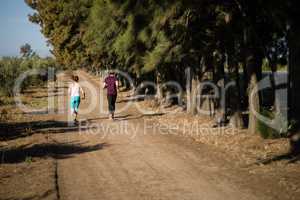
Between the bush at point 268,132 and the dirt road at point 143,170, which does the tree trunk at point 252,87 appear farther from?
the dirt road at point 143,170

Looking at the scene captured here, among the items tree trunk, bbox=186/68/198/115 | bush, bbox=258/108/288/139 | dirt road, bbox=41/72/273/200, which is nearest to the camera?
dirt road, bbox=41/72/273/200

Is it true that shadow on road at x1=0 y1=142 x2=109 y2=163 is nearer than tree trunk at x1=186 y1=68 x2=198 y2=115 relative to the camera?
Yes

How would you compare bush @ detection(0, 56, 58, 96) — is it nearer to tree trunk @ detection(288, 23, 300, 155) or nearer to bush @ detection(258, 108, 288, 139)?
bush @ detection(258, 108, 288, 139)

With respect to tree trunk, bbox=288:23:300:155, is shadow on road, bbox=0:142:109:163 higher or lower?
lower

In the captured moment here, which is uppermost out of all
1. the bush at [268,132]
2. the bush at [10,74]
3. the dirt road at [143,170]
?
the bush at [10,74]

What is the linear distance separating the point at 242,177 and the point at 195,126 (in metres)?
7.13

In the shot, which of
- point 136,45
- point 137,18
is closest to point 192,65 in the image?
point 136,45

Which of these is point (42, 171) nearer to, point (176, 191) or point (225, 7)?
A: point (176, 191)

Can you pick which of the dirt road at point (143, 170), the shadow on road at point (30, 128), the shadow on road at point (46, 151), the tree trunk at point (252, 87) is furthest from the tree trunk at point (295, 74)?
the shadow on road at point (30, 128)

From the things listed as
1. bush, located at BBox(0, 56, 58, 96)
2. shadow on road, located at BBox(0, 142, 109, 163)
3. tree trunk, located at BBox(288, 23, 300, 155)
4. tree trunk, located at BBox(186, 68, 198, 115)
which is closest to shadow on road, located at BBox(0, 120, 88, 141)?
shadow on road, located at BBox(0, 142, 109, 163)

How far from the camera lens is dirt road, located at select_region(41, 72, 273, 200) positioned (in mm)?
7852

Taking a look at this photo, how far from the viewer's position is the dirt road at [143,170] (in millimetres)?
7852

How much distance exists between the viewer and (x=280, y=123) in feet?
45.1

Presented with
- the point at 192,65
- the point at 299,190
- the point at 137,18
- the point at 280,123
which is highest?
the point at 137,18
